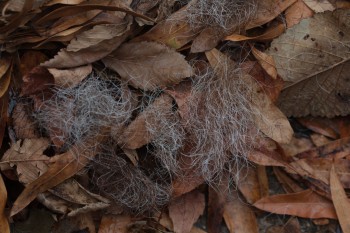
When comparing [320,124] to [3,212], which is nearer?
[3,212]

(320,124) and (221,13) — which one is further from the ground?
(221,13)

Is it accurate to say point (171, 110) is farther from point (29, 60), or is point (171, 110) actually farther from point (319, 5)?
point (319, 5)

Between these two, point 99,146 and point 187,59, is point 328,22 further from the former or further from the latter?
point 99,146

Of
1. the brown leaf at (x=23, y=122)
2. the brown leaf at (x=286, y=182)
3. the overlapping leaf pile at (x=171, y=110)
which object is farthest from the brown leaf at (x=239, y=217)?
the brown leaf at (x=23, y=122)

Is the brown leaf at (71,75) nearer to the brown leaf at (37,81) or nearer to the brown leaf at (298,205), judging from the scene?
the brown leaf at (37,81)

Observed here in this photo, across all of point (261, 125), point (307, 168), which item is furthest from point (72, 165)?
point (307, 168)

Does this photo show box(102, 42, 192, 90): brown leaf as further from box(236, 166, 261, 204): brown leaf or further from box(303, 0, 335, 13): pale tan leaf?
box(303, 0, 335, 13): pale tan leaf

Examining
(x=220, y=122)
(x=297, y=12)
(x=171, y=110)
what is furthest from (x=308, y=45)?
(x=171, y=110)
